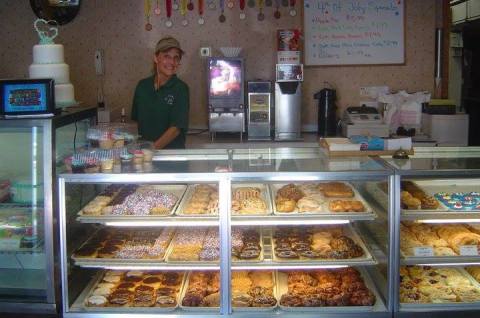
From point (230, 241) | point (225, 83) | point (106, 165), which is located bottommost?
point (230, 241)

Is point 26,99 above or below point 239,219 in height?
above

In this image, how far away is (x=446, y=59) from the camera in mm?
6160

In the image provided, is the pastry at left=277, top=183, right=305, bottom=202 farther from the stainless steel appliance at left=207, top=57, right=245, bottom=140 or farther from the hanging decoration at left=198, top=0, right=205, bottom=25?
the hanging decoration at left=198, top=0, right=205, bottom=25

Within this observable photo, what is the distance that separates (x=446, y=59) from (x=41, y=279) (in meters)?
4.70

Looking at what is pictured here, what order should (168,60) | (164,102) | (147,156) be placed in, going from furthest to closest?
(164,102) < (168,60) < (147,156)

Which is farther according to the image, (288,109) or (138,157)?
(288,109)

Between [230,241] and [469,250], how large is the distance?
50.6 inches

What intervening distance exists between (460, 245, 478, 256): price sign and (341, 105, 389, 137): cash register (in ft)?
7.56

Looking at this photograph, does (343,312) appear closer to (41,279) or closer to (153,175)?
(153,175)

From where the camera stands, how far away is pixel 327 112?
5.91 metres

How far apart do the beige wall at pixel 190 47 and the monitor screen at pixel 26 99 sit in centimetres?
320

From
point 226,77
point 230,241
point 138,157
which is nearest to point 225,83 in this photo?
point 226,77

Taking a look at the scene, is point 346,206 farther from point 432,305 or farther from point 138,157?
point 138,157

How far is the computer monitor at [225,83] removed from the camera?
18.5 ft
